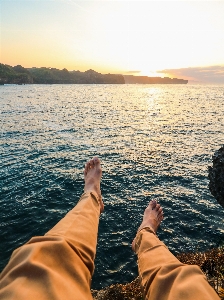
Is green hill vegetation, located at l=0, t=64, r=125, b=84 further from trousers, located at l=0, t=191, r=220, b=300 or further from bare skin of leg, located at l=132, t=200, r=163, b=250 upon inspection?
trousers, located at l=0, t=191, r=220, b=300

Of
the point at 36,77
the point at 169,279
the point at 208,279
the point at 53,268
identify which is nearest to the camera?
the point at 53,268

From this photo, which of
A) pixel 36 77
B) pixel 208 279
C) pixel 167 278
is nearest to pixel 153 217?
pixel 208 279

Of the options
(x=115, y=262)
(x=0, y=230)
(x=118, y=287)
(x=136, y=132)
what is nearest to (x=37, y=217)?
(x=0, y=230)

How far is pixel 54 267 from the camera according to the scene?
1892 mm

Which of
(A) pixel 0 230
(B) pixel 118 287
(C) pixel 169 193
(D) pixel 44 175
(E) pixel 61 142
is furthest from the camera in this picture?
(E) pixel 61 142

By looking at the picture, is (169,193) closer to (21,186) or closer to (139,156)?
(139,156)

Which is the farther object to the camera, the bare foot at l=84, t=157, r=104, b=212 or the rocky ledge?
the bare foot at l=84, t=157, r=104, b=212

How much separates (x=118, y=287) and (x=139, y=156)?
10304 millimetres

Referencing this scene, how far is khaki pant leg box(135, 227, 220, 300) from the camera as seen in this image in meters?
1.72

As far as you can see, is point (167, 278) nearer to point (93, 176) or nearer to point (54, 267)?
point (54, 267)

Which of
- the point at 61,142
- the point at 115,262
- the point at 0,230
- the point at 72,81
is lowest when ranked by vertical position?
the point at 115,262

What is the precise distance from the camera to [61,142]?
17328 mm

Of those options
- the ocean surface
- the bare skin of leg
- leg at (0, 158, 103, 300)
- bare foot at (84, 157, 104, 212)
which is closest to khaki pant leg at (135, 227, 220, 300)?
leg at (0, 158, 103, 300)

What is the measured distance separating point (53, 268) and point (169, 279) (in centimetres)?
102
